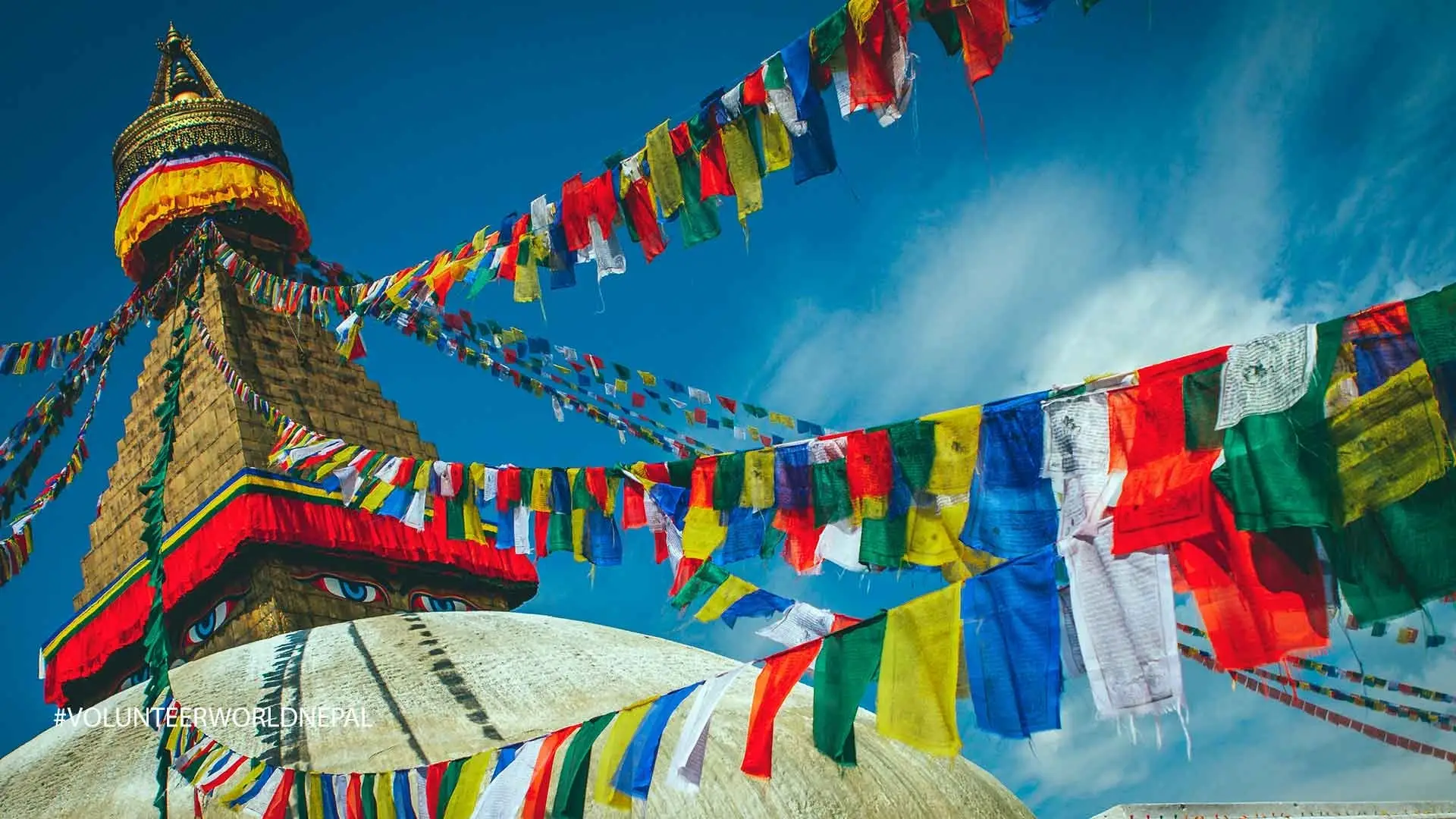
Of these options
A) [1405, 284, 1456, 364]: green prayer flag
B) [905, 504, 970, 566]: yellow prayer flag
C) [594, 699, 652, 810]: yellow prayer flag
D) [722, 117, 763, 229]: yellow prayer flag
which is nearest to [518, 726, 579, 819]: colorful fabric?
[594, 699, 652, 810]: yellow prayer flag

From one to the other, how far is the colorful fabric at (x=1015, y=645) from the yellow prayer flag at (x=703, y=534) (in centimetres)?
187

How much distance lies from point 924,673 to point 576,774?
68.7 inches

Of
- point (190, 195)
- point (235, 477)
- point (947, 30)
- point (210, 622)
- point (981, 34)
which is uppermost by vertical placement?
point (190, 195)

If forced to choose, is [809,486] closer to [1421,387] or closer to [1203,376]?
[1203,376]

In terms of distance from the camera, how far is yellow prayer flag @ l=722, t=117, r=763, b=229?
5527 millimetres

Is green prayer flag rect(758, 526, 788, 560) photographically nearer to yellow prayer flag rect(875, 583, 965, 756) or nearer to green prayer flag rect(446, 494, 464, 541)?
yellow prayer flag rect(875, 583, 965, 756)

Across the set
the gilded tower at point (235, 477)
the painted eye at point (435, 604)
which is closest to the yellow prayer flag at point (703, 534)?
the gilded tower at point (235, 477)

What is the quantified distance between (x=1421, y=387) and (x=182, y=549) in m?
10.0

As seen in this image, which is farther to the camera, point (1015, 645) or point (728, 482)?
point (728, 482)

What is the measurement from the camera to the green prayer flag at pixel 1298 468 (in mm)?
3574

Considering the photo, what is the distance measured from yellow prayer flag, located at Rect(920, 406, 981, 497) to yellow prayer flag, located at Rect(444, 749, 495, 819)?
8.02 feet

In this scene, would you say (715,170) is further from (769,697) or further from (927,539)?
(769,697)

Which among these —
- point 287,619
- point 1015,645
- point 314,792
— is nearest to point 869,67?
point 1015,645

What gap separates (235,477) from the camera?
10211 mm
